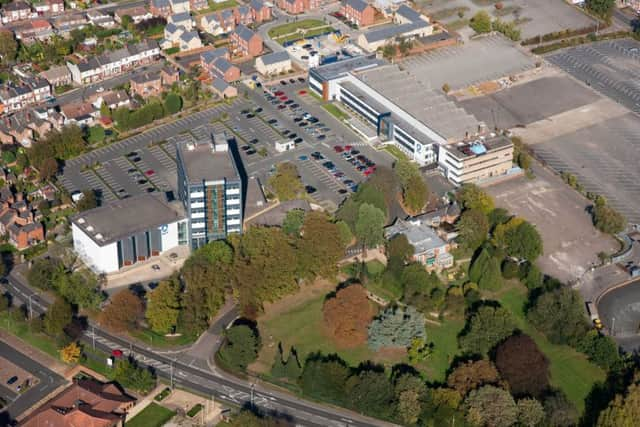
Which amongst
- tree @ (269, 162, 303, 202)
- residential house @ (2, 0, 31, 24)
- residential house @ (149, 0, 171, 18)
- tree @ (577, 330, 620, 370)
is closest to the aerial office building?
tree @ (269, 162, 303, 202)

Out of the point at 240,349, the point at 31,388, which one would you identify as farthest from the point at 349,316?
the point at 31,388

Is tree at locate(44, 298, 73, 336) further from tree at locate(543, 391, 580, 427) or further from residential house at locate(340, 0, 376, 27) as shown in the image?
residential house at locate(340, 0, 376, 27)

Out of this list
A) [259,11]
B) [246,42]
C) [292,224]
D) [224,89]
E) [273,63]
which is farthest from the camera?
[259,11]

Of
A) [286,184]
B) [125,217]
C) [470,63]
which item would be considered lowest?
[286,184]

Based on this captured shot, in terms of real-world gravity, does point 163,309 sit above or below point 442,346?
above

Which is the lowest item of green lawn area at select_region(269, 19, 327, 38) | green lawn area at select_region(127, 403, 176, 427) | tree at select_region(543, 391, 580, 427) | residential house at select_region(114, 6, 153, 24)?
green lawn area at select_region(127, 403, 176, 427)

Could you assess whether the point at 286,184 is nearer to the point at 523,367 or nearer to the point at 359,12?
the point at 523,367
